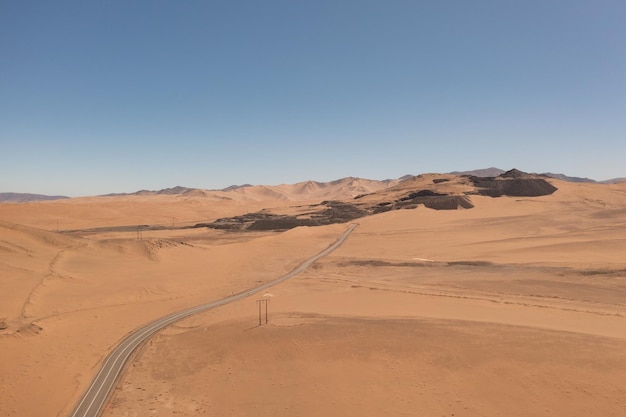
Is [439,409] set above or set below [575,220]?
below

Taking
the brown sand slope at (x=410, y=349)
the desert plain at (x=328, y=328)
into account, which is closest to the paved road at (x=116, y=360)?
the desert plain at (x=328, y=328)

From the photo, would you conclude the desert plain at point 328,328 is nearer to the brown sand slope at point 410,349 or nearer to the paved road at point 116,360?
the brown sand slope at point 410,349

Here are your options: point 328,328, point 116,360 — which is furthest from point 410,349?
point 116,360

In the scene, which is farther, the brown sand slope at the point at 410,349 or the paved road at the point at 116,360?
the paved road at the point at 116,360

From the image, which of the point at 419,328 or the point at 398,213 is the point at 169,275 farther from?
the point at 398,213

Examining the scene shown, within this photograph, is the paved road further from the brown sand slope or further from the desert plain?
the brown sand slope

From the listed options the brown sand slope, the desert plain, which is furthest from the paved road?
the brown sand slope

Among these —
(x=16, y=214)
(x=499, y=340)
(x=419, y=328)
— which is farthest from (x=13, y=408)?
(x=16, y=214)

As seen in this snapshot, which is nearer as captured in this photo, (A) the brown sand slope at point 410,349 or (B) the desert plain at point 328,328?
(A) the brown sand slope at point 410,349
